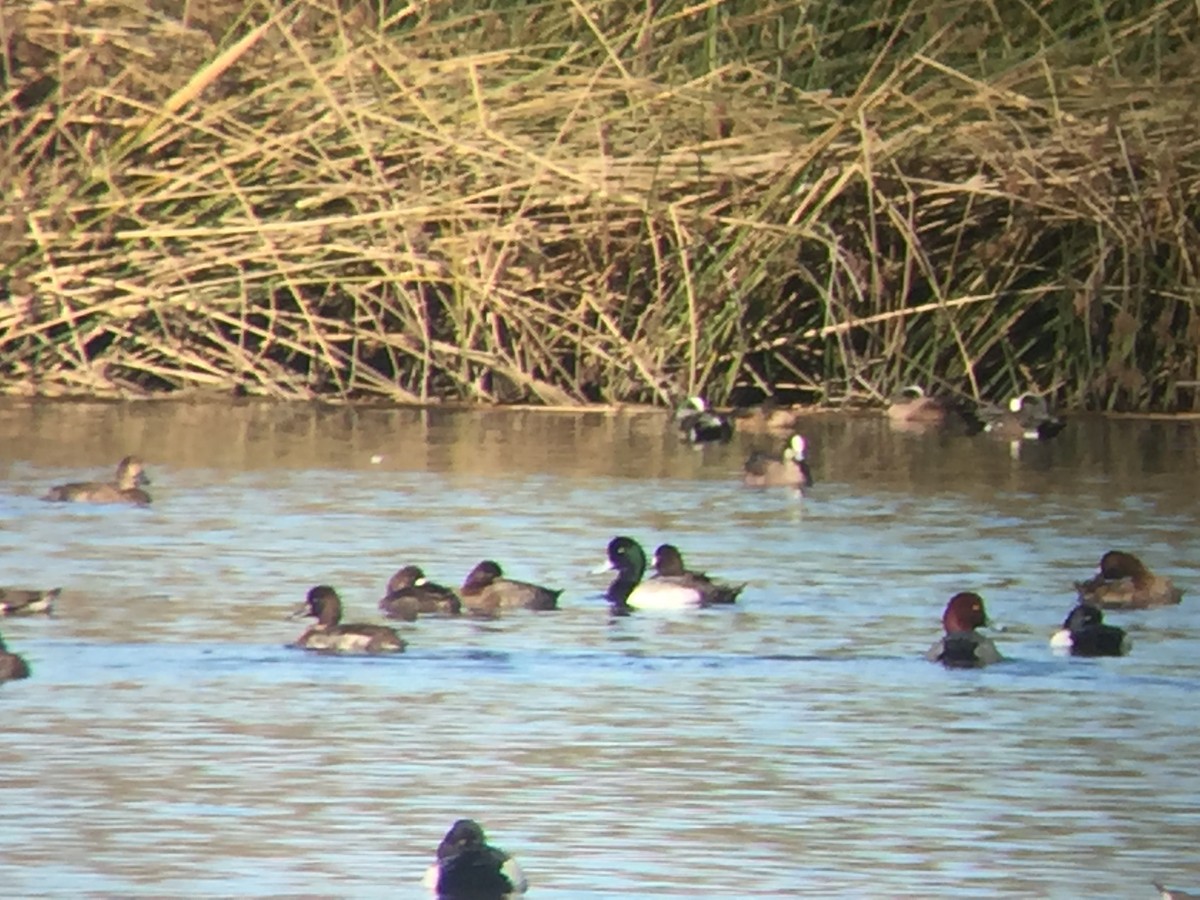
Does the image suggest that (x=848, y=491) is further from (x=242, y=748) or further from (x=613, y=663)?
(x=242, y=748)

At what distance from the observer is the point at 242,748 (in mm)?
11711

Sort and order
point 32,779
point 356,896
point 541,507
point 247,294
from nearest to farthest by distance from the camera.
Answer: point 356,896, point 32,779, point 541,507, point 247,294

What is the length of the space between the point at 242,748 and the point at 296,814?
123 centimetres

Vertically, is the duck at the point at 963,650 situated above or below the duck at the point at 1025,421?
below

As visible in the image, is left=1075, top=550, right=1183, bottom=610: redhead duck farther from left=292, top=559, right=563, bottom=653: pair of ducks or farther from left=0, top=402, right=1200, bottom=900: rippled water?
left=292, top=559, right=563, bottom=653: pair of ducks

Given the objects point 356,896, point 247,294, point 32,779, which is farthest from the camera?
point 247,294

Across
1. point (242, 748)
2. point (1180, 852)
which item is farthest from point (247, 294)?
point (1180, 852)

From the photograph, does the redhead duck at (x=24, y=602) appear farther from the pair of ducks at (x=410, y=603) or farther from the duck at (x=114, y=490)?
the duck at (x=114, y=490)

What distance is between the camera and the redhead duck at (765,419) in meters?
24.3

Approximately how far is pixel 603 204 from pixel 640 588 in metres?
9.11

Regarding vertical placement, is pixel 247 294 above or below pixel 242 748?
above

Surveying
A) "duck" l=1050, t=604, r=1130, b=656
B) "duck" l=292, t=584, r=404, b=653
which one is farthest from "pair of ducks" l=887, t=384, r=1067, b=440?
"duck" l=292, t=584, r=404, b=653

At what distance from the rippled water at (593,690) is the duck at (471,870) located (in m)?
0.10

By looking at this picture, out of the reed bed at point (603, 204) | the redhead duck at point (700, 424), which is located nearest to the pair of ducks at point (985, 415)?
the reed bed at point (603, 204)
